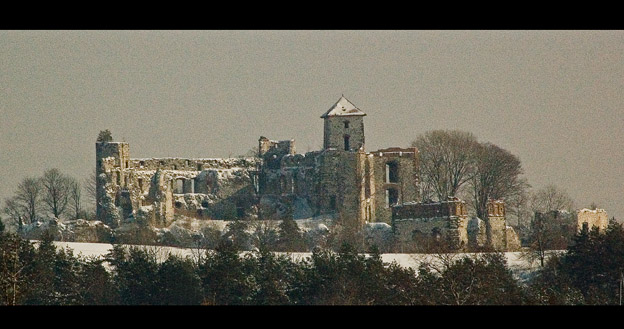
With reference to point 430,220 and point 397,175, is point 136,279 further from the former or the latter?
point 397,175

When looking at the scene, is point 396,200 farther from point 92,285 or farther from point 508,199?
point 92,285

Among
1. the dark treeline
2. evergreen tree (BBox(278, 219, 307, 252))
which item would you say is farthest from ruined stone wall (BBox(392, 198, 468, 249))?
the dark treeline

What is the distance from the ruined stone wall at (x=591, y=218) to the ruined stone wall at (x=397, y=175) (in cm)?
643

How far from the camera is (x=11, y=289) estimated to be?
25422mm

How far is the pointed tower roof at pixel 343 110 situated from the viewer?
2277 inches

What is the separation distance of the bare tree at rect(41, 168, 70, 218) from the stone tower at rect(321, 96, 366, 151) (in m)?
11.1

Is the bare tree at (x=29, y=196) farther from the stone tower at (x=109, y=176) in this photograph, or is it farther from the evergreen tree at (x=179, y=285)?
the evergreen tree at (x=179, y=285)

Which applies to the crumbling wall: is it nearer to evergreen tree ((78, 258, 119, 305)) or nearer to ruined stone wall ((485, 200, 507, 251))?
ruined stone wall ((485, 200, 507, 251))

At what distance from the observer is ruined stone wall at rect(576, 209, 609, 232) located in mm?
52844

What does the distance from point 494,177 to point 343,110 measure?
624cm

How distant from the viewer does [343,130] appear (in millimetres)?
57406

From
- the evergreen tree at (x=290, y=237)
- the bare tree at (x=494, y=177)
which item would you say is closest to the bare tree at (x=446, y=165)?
the bare tree at (x=494, y=177)

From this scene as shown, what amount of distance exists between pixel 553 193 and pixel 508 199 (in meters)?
2.62
